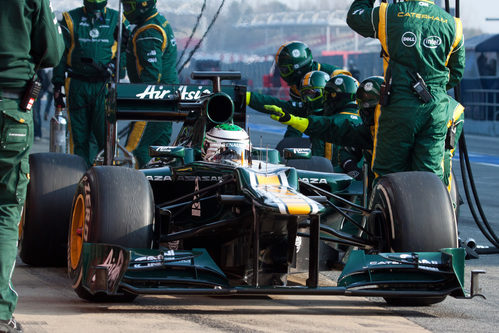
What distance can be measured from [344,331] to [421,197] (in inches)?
41.9

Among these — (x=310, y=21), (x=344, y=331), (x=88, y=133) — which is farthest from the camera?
(x=310, y=21)

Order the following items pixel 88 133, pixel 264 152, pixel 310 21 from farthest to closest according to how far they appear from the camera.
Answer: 1. pixel 310 21
2. pixel 88 133
3. pixel 264 152

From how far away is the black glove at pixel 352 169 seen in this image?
30.4 feet

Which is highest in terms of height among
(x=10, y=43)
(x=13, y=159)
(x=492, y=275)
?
(x=10, y=43)

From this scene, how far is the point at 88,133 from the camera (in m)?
11.2

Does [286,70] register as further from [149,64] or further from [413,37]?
[413,37]

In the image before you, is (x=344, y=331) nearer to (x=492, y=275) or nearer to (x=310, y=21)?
(x=492, y=275)

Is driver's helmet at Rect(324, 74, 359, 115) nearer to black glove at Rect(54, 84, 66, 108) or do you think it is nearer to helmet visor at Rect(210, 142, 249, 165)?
helmet visor at Rect(210, 142, 249, 165)

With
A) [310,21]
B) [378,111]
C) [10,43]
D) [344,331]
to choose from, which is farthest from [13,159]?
[310,21]

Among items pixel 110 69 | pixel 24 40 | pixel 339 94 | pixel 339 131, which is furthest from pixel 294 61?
pixel 24 40

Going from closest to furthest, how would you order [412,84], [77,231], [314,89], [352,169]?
1. [77,231]
2. [412,84]
3. [352,169]
4. [314,89]

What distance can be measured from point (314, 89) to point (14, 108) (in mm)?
5711

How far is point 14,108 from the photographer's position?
16.1ft

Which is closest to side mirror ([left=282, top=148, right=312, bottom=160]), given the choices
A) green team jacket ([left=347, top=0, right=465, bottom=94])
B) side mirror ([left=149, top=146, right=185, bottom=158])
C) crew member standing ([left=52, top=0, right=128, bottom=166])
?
side mirror ([left=149, top=146, right=185, bottom=158])
